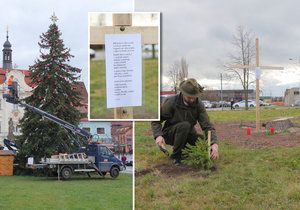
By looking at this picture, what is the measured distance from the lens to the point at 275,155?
4211 millimetres

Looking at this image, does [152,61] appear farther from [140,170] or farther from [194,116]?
[140,170]

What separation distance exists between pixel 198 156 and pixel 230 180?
0.34m

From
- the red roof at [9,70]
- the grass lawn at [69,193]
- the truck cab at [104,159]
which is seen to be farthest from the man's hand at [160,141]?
the red roof at [9,70]

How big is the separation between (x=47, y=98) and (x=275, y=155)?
349 cm

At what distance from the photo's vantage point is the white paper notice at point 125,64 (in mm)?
3879

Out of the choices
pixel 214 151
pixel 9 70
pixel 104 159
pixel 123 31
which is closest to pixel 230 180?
pixel 214 151

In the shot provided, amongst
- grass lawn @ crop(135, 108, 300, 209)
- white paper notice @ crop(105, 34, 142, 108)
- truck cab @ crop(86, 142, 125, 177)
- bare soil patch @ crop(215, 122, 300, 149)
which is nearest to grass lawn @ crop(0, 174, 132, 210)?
truck cab @ crop(86, 142, 125, 177)

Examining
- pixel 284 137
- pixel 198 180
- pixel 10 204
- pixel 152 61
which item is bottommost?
pixel 10 204

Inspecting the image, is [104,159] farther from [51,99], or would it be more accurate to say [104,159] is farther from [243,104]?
[243,104]

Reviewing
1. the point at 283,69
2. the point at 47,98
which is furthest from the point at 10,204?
the point at 283,69

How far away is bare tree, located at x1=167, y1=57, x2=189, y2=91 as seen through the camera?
13.6ft

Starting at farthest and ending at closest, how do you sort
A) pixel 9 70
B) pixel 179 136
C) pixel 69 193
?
pixel 9 70 < pixel 69 193 < pixel 179 136

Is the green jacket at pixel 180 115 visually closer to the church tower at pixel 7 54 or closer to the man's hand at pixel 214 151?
the man's hand at pixel 214 151

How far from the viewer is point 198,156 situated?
4129 millimetres
